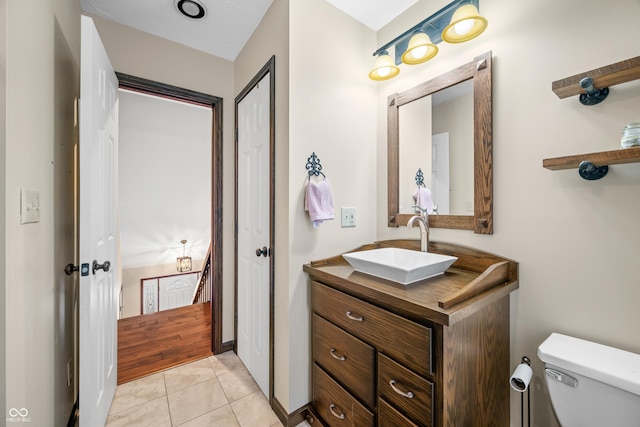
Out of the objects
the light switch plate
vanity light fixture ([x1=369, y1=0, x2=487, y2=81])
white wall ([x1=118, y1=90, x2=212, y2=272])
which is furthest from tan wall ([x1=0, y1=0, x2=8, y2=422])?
white wall ([x1=118, y1=90, x2=212, y2=272])

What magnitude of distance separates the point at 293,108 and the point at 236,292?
1533mm

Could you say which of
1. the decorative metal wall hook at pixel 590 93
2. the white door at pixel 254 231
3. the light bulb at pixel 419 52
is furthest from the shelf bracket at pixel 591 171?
the white door at pixel 254 231

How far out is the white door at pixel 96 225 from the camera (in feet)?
3.84

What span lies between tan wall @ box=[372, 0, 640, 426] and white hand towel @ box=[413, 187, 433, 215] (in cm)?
30

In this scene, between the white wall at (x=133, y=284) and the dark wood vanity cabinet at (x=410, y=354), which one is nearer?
the dark wood vanity cabinet at (x=410, y=354)

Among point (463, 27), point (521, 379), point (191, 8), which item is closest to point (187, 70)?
point (191, 8)

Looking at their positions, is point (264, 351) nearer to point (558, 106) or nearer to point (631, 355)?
point (631, 355)

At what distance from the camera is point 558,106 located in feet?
3.57

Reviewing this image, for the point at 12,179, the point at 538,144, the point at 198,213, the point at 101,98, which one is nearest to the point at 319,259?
the point at 538,144

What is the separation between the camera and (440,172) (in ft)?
4.95

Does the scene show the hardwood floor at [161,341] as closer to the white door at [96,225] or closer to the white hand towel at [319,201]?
the white door at [96,225]

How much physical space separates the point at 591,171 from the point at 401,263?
86 cm

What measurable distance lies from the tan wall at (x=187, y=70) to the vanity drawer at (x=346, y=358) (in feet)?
3.64

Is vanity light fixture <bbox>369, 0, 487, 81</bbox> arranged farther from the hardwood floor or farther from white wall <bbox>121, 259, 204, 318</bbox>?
white wall <bbox>121, 259, 204, 318</bbox>
